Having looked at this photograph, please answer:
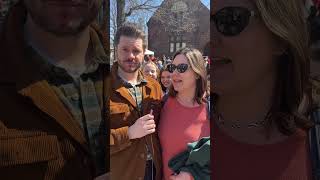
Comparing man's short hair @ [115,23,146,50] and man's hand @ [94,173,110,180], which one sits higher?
man's short hair @ [115,23,146,50]

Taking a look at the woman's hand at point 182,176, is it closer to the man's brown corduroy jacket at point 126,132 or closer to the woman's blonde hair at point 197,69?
the man's brown corduroy jacket at point 126,132

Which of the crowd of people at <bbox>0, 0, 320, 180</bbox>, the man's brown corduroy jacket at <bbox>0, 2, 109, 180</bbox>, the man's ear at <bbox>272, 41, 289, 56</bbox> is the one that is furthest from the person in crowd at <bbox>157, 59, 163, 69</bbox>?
the man's ear at <bbox>272, 41, 289, 56</bbox>

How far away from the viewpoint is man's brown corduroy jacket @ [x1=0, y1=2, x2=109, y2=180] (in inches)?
64.4

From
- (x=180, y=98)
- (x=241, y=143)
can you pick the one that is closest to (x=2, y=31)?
(x=180, y=98)

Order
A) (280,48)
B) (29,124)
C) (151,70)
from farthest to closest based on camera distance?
(280,48), (151,70), (29,124)

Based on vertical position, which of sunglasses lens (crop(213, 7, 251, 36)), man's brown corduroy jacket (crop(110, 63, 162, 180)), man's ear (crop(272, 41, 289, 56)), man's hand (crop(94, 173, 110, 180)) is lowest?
man's hand (crop(94, 173, 110, 180))

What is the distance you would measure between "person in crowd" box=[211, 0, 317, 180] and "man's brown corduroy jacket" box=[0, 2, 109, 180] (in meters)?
0.64

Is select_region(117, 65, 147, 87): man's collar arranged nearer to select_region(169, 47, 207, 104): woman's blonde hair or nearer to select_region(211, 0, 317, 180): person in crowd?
select_region(169, 47, 207, 104): woman's blonde hair

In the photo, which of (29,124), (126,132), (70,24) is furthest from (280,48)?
(29,124)

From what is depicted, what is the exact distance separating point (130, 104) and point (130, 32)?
0.94 feet

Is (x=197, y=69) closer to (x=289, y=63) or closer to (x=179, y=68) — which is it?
(x=179, y=68)

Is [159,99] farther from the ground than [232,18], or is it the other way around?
[232,18]

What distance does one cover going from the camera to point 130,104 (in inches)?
69.2

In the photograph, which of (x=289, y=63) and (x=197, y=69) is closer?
(x=197, y=69)
